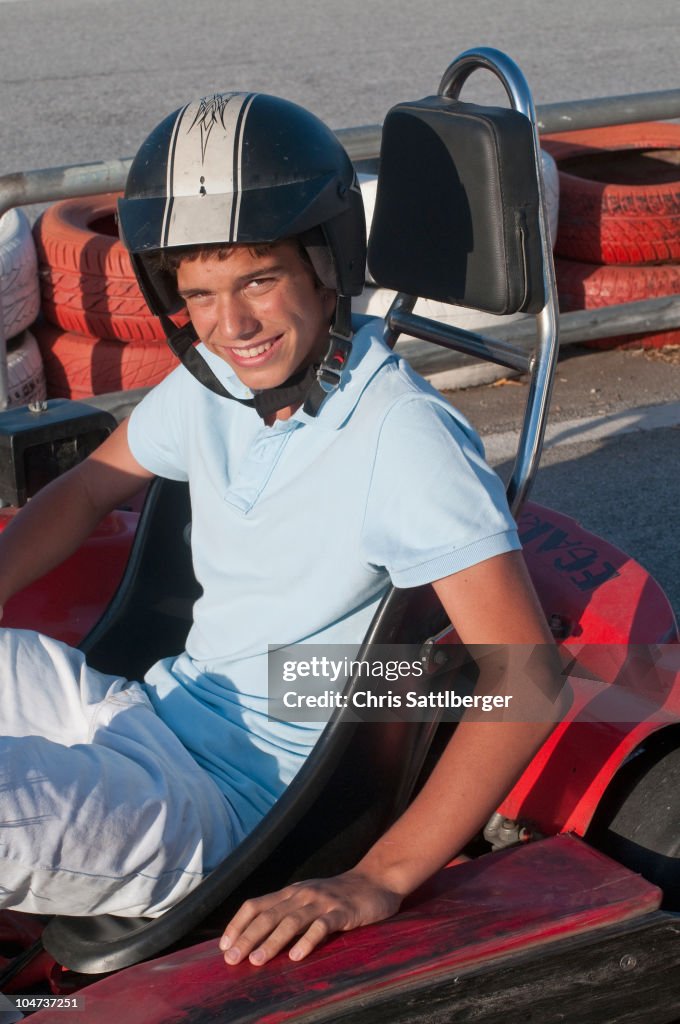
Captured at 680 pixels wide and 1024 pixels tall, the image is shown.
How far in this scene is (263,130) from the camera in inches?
73.0

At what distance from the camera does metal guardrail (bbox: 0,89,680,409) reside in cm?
356

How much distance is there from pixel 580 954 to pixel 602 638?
23.0 inches

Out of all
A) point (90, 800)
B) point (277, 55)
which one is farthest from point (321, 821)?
point (277, 55)

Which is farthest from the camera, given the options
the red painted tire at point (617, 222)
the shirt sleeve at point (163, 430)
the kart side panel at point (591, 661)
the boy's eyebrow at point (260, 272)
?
the red painted tire at point (617, 222)

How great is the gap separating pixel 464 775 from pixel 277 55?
387 inches

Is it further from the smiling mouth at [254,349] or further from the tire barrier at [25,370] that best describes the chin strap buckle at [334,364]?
the tire barrier at [25,370]

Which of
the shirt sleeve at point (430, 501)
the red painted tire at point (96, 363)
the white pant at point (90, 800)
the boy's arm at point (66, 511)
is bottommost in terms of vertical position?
the red painted tire at point (96, 363)

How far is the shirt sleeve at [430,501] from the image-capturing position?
1.69 meters

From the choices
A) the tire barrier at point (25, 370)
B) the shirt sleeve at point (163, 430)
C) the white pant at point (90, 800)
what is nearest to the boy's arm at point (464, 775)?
the white pant at point (90, 800)

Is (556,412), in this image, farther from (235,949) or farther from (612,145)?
(235,949)

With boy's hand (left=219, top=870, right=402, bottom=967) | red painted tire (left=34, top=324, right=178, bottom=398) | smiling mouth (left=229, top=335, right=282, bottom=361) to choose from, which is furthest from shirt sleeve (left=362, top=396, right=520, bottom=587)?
red painted tire (left=34, top=324, right=178, bottom=398)

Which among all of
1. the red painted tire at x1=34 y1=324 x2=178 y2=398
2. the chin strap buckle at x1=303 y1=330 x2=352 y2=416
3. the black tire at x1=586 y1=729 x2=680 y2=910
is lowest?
the red painted tire at x1=34 y1=324 x2=178 y2=398

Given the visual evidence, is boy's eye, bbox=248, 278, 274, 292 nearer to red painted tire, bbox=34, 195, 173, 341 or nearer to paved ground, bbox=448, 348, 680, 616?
paved ground, bbox=448, 348, 680, 616

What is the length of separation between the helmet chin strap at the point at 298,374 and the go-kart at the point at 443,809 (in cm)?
21
